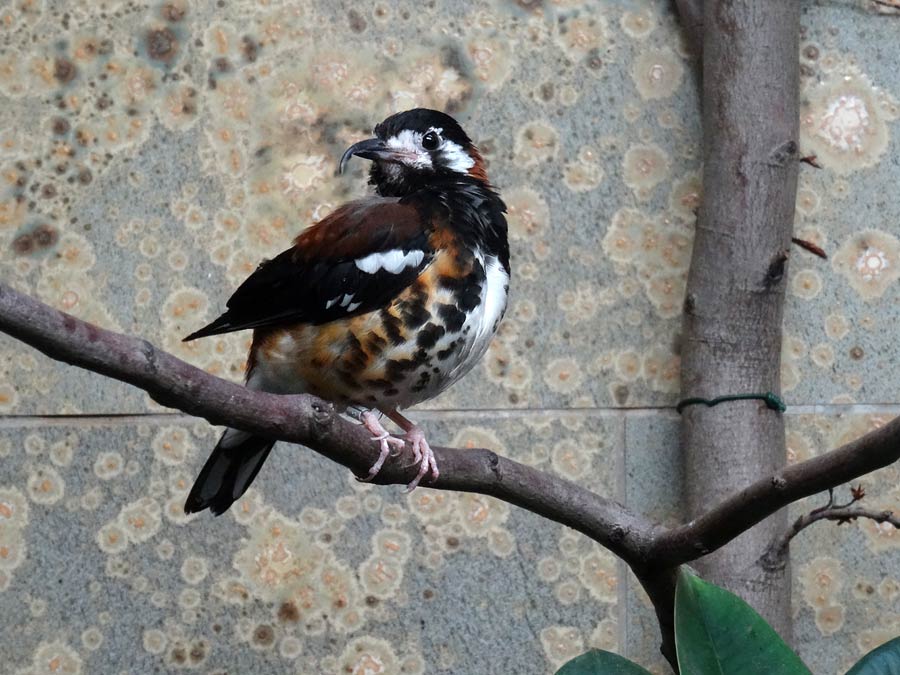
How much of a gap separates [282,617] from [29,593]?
1.91 feet

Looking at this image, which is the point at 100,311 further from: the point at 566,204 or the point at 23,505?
the point at 566,204

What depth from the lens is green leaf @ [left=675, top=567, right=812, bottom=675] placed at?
146 cm

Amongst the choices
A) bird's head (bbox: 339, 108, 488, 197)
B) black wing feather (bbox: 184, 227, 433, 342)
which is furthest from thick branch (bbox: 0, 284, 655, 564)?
bird's head (bbox: 339, 108, 488, 197)

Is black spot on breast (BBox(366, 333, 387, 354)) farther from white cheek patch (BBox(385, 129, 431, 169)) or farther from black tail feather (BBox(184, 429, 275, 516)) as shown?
white cheek patch (BBox(385, 129, 431, 169))

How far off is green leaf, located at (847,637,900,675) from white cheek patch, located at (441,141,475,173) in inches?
47.9

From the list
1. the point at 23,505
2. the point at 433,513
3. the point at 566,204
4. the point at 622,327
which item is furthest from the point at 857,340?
the point at 23,505

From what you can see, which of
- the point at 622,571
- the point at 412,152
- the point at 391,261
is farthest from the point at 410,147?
the point at 622,571

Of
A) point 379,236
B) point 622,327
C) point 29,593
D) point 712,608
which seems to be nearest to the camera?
point 712,608

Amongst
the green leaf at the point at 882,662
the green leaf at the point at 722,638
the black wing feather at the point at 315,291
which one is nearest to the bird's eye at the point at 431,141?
the black wing feather at the point at 315,291

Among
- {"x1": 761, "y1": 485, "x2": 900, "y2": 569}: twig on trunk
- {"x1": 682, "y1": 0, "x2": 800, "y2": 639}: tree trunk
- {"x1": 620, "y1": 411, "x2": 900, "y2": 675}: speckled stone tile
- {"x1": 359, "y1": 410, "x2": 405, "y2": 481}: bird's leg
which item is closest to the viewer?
{"x1": 359, "y1": 410, "x2": 405, "y2": 481}: bird's leg

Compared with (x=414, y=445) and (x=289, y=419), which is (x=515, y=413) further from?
(x=289, y=419)

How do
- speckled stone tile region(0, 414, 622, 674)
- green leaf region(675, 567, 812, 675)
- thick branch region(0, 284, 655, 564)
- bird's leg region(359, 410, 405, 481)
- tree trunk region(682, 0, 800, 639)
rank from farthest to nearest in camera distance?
speckled stone tile region(0, 414, 622, 674) → tree trunk region(682, 0, 800, 639) → bird's leg region(359, 410, 405, 481) → green leaf region(675, 567, 812, 675) → thick branch region(0, 284, 655, 564)

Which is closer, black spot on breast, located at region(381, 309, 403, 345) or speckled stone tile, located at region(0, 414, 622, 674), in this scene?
black spot on breast, located at region(381, 309, 403, 345)

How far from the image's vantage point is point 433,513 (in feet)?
9.59
